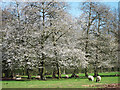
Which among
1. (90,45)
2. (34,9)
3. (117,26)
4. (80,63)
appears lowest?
(80,63)

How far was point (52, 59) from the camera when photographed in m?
17.3

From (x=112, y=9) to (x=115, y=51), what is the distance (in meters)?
4.83

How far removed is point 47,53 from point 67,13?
4.05m

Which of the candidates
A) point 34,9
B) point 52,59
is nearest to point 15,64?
point 52,59

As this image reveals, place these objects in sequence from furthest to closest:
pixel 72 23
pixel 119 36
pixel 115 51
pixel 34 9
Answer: pixel 115 51
pixel 119 36
pixel 72 23
pixel 34 9

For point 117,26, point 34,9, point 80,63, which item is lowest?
point 80,63

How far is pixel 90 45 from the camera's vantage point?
62.8 feet

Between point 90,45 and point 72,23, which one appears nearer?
point 72,23

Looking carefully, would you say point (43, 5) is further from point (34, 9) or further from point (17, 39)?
point (17, 39)

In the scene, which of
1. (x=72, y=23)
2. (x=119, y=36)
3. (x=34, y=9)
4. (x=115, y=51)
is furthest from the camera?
(x=115, y=51)

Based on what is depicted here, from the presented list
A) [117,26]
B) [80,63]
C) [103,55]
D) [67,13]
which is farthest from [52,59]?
[117,26]

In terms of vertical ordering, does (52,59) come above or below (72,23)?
below

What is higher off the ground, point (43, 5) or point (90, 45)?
point (43, 5)

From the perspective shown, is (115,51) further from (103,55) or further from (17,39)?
(17,39)
